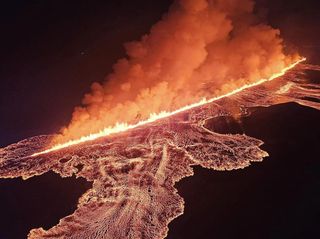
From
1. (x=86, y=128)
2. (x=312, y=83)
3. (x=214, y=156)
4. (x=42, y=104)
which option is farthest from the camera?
(x=42, y=104)

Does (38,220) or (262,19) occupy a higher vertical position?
(262,19)

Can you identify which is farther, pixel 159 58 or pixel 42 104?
pixel 42 104

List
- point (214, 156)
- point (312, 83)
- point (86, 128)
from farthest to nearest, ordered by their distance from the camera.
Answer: point (312, 83), point (86, 128), point (214, 156)

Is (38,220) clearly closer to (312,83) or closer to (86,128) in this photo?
(86,128)

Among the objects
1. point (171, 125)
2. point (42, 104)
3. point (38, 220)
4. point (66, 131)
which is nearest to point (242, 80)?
point (171, 125)

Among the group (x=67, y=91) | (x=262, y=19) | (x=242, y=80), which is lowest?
(x=242, y=80)

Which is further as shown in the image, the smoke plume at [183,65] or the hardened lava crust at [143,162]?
the smoke plume at [183,65]

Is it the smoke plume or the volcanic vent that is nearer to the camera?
the volcanic vent
